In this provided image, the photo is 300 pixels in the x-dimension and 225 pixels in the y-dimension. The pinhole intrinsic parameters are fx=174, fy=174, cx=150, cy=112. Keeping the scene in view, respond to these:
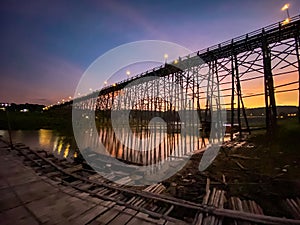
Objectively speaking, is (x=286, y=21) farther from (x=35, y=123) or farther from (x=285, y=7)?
(x=35, y=123)

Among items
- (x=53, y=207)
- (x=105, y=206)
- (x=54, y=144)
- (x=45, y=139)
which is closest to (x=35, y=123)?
(x=45, y=139)

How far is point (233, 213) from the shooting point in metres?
4.01

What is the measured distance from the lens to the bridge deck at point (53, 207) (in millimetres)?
3926

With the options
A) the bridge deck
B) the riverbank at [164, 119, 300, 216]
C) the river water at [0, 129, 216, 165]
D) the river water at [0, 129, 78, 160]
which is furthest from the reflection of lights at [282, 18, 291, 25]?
the river water at [0, 129, 78, 160]

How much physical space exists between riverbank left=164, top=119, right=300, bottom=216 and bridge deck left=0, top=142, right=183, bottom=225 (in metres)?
3.18

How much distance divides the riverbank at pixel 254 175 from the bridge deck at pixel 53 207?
10.4 ft

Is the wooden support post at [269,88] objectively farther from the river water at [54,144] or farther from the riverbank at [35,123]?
the riverbank at [35,123]

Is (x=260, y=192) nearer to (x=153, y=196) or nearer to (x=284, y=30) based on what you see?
(x=153, y=196)

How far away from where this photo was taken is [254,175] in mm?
7805

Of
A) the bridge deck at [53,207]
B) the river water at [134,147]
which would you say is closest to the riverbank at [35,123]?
the river water at [134,147]

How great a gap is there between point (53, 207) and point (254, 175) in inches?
311

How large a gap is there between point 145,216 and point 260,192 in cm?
460

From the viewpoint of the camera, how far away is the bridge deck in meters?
3.93

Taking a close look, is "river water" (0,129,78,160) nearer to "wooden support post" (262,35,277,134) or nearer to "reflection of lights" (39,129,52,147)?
"reflection of lights" (39,129,52,147)
